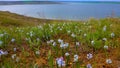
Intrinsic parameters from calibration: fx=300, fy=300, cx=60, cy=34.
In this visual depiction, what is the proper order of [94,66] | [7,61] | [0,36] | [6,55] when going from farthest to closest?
[0,36] → [6,55] → [7,61] → [94,66]

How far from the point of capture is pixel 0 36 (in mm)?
7742

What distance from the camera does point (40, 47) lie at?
23.8 feet

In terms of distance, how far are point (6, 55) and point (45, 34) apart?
1839 millimetres

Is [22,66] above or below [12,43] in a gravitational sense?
above

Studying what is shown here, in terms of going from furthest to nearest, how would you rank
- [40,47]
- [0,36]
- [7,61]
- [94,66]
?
[0,36] < [40,47] < [7,61] < [94,66]

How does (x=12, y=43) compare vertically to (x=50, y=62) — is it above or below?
below

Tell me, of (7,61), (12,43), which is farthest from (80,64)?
(12,43)

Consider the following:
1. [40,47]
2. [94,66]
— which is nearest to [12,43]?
[40,47]

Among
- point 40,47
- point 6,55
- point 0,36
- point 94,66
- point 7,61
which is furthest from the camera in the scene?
point 0,36

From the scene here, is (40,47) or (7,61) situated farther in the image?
(40,47)

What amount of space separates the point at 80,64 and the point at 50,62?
576mm

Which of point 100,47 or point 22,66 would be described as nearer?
point 22,66

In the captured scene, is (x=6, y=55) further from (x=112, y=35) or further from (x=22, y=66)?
(x=112, y=35)

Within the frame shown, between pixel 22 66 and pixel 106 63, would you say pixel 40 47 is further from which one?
pixel 106 63
